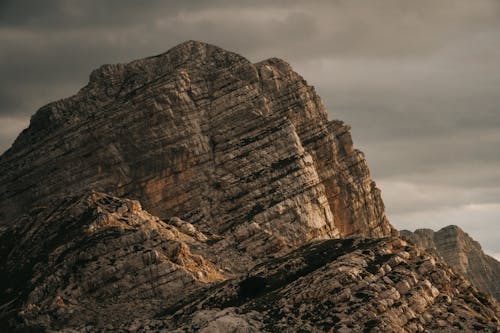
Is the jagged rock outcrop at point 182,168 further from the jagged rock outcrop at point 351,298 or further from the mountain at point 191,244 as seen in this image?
the jagged rock outcrop at point 351,298

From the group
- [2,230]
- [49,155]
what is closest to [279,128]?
[49,155]

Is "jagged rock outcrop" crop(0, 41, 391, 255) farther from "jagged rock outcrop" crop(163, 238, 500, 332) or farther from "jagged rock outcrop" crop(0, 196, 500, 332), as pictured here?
"jagged rock outcrop" crop(163, 238, 500, 332)

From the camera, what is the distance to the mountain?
125875 millimetres

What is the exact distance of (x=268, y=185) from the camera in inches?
7475

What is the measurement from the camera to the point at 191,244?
537ft

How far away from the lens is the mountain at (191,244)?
126m

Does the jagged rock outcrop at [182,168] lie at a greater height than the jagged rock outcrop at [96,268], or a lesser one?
greater

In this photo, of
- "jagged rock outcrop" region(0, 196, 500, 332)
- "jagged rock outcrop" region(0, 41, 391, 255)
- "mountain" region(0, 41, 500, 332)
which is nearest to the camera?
"jagged rock outcrop" region(0, 196, 500, 332)

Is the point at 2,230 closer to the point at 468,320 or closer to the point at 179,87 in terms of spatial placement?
the point at 179,87

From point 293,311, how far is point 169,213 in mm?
70259

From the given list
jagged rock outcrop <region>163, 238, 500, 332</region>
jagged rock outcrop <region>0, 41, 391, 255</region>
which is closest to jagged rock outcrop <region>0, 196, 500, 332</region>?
jagged rock outcrop <region>163, 238, 500, 332</region>

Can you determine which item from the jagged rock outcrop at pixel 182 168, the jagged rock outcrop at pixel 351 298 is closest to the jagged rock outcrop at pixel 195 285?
the jagged rock outcrop at pixel 351 298

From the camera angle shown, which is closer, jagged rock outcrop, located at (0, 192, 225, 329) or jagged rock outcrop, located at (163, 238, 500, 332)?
jagged rock outcrop, located at (163, 238, 500, 332)

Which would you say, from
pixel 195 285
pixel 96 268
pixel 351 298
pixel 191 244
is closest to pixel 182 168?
pixel 191 244
